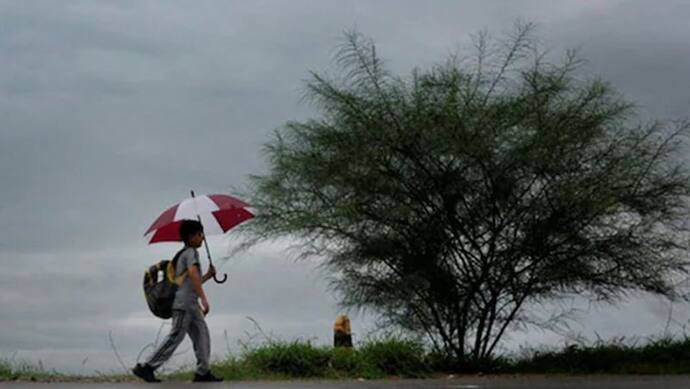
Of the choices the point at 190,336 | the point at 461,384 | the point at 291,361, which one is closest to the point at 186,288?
the point at 190,336

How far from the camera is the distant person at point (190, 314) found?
1335 centimetres

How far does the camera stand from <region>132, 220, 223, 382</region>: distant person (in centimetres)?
1335

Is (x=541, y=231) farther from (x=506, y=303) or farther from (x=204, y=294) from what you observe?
(x=204, y=294)

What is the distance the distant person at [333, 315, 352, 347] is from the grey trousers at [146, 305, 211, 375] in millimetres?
3787

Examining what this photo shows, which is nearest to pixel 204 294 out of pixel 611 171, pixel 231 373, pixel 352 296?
pixel 231 373

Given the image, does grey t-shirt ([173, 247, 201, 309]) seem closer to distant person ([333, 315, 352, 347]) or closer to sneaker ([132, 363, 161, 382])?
sneaker ([132, 363, 161, 382])

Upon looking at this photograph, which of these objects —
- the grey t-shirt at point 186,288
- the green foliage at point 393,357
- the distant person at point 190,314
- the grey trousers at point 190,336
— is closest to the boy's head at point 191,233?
the distant person at point 190,314

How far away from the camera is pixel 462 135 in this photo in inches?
711

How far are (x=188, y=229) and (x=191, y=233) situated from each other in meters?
0.06

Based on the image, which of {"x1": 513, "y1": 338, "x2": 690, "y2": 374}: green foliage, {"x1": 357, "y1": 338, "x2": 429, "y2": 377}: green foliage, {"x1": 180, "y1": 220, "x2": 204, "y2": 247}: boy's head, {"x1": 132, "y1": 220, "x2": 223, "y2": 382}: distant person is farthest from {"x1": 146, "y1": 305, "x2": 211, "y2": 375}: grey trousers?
{"x1": 513, "y1": 338, "x2": 690, "y2": 374}: green foliage

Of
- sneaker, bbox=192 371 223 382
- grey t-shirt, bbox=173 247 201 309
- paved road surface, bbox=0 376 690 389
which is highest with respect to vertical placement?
grey t-shirt, bbox=173 247 201 309

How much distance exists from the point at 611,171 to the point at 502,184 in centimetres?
199

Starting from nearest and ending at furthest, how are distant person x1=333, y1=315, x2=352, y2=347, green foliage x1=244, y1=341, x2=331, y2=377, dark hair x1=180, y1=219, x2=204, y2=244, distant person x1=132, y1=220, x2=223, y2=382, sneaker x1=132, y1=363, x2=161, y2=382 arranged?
distant person x1=132, y1=220, x2=223, y2=382 → dark hair x1=180, y1=219, x2=204, y2=244 → sneaker x1=132, y1=363, x2=161, y2=382 → green foliage x1=244, y1=341, x2=331, y2=377 → distant person x1=333, y1=315, x2=352, y2=347

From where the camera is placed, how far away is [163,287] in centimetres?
1355
